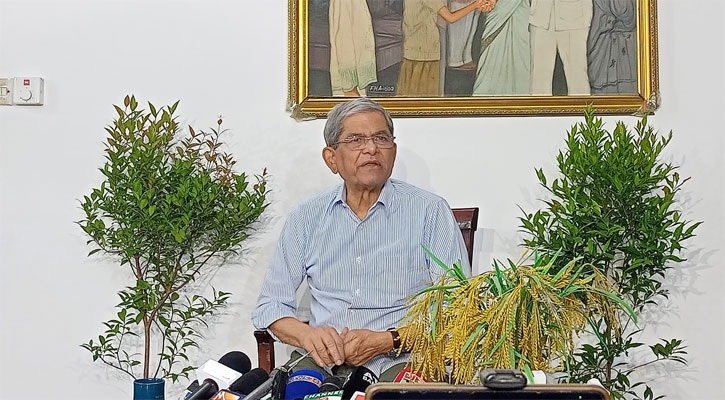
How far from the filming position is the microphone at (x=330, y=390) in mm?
1631

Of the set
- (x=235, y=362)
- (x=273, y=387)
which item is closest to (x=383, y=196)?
(x=235, y=362)

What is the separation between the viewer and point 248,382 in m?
1.82

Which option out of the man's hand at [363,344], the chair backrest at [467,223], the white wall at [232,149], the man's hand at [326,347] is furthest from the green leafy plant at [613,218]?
the man's hand at [326,347]

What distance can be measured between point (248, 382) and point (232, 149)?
180 cm

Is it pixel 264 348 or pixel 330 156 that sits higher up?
pixel 330 156

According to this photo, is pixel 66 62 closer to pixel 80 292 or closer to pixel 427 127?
pixel 80 292

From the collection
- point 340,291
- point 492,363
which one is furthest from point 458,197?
point 492,363

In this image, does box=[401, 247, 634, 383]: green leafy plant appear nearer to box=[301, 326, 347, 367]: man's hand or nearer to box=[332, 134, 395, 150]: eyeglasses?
box=[301, 326, 347, 367]: man's hand

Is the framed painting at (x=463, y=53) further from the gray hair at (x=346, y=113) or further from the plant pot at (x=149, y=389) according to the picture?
the plant pot at (x=149, y=389)

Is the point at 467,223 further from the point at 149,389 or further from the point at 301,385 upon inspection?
the point at 301,385

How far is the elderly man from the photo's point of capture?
8.66 feet

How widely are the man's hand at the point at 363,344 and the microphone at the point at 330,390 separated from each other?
0.60 meters

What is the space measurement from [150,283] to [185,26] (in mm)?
1047

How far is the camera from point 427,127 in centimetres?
348
